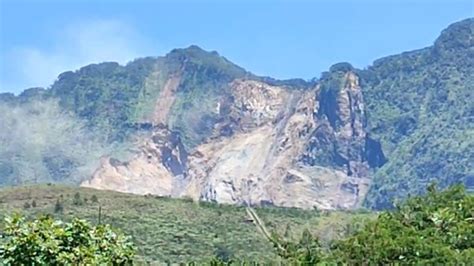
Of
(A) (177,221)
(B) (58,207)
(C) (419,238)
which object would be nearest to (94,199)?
(B) (58,207)

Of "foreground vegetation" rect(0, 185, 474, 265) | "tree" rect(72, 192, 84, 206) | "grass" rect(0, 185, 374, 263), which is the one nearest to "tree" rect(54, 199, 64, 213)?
"foreground vegetation" rect(0, 185, 474, 265)

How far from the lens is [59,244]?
1319 centimetres

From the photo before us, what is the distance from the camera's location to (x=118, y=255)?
13.8 metres

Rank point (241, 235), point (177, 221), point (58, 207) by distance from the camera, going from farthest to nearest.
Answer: point (177, 221) → point (241, 235) → point (58, 207)

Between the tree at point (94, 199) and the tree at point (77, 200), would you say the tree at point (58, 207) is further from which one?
the tree at point (94, 199)

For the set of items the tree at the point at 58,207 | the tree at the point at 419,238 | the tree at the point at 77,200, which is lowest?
the tree at the point at 419,238

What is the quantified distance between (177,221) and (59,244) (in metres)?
104

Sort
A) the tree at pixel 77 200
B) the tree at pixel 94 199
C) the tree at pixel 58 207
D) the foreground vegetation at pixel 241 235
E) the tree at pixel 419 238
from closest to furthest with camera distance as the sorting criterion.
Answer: the foreground vegetation at pixel 241 235 < the tree at pixel 419 238 < the tree at pixel 58 207 < the tree at pixel 77 200 < the tree at pixel 94 199

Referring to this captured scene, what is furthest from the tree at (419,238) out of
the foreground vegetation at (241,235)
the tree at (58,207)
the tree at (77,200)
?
the tree at (77,200)

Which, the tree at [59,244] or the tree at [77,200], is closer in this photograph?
the tree at [59,244]

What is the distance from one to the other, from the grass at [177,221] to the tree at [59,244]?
84.6 metres

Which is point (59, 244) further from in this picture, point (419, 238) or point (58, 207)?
point (58, 207)

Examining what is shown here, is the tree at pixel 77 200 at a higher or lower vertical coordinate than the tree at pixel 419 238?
higher

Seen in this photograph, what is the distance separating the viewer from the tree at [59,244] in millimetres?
12875
